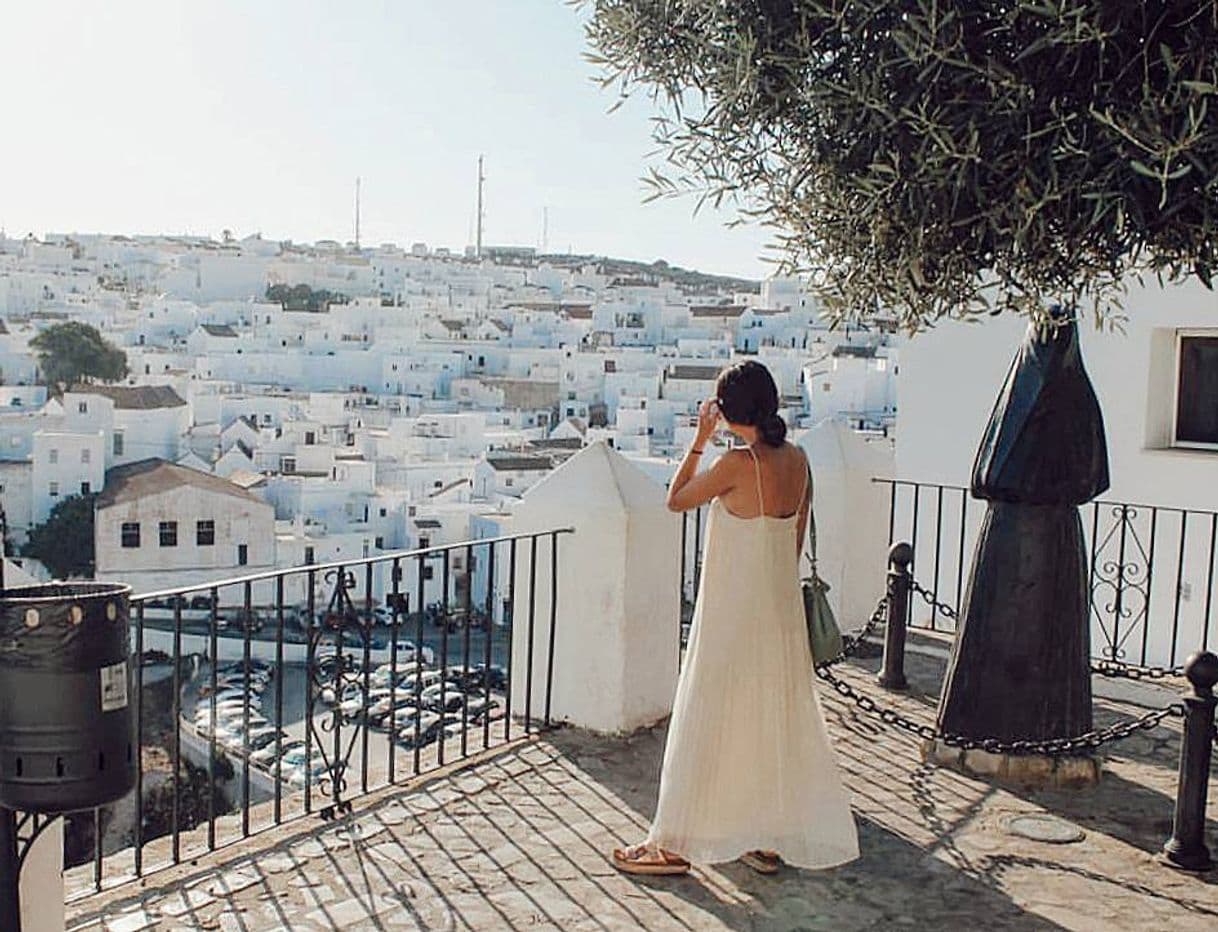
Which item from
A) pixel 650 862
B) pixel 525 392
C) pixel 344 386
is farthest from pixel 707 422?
pixel 344 386

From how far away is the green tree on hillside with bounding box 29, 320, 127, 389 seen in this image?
6619 cm

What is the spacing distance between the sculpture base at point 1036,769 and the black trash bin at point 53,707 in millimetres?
3827

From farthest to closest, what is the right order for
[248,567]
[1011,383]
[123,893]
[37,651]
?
[248,567] → [1011,383] → [123,893] → [37,651]

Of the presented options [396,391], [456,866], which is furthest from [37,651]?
[396,391]

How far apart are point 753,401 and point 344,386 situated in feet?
266

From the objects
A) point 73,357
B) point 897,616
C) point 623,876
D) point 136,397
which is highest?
point 73,357

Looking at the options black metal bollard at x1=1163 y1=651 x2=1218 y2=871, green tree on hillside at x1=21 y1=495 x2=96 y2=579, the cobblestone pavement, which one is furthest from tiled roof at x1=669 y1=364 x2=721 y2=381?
black metal bollard at x1=1163 y1=651 x2=1218 y2=871

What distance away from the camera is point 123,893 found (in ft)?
13.8

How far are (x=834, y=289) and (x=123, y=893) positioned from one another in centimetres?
303

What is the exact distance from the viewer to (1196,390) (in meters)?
8.84

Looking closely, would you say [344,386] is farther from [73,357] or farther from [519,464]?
[519,464]

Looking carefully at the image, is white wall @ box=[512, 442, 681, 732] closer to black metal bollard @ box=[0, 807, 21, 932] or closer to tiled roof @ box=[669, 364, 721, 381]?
black metal bollard @ box=[0, 807, 21, 932]

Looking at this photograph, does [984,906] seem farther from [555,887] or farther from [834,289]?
[834,289]

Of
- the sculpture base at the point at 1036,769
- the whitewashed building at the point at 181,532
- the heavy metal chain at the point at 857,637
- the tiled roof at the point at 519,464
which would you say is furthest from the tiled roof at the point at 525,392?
the sculpture base at the point at 1036,769
